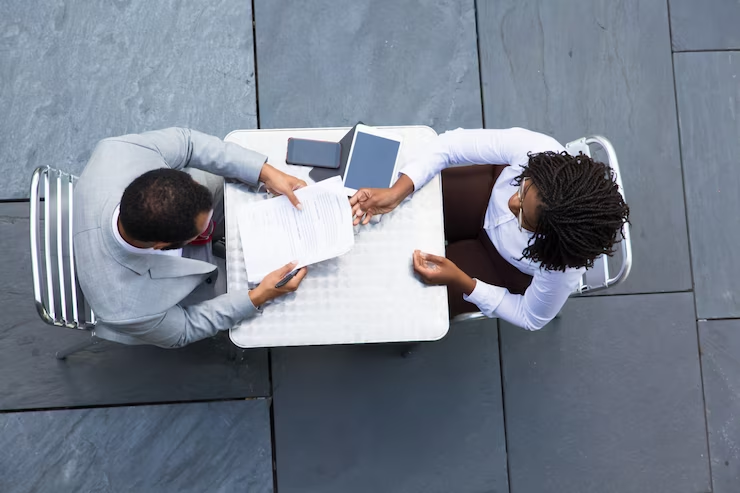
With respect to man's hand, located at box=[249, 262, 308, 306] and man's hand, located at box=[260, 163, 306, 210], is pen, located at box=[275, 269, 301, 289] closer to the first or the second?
man's hand, located at box=[249, 262, 308, 306]

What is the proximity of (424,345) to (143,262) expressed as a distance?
3.68 feet

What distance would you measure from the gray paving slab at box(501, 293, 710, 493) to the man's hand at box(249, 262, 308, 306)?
104 centimetres

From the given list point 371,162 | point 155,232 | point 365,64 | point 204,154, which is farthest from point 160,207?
point 365,64

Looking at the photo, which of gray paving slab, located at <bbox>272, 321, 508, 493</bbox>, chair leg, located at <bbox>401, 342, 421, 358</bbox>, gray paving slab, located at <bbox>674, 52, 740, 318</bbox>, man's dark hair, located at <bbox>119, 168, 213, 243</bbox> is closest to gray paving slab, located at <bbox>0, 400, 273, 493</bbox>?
gray paving slab, located at <bbox>272, 321, 508, 493</bbox>

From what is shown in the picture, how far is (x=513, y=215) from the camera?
1.56 metres

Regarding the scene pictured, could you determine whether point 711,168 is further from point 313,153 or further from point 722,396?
point 313,153

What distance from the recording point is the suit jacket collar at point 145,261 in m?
1.32

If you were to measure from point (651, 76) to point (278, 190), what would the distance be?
168cm

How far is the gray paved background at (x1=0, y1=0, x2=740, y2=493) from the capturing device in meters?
2.07

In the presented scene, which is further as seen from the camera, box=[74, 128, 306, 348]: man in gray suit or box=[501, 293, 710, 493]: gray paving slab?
box=[501, 293, 710, 493]: gray paving slab

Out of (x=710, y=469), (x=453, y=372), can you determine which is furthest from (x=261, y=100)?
(x=710, y=469)

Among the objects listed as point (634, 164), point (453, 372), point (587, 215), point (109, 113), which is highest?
point (109, 113)

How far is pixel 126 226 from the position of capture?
1251 mm

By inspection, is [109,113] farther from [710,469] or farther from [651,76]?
[710,469]
